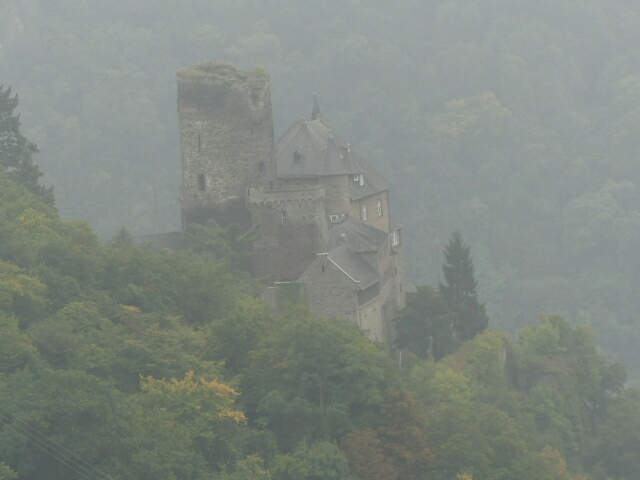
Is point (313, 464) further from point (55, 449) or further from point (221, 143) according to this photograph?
point (221, 143)

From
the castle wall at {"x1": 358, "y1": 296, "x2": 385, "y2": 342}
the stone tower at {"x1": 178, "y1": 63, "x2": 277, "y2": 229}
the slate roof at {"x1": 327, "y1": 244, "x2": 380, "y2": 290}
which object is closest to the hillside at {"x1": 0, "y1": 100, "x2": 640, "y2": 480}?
the castle wall at {"x1": 358, "y1": 296, "x2": 385, "y2": 342}

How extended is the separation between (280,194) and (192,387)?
18.2 metres

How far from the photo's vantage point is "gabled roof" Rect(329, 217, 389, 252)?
4672 cm

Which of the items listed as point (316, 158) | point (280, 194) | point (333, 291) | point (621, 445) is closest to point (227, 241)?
point (280, 194)

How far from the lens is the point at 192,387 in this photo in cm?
3006

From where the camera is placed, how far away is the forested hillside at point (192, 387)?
2653 centimetres

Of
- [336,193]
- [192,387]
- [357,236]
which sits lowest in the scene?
[192,387]

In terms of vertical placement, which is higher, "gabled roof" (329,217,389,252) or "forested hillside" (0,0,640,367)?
"forested hillside" (0,0,640,367)

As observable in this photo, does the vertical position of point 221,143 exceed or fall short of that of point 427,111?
it falls short

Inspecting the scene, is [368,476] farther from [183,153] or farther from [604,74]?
[604,74]

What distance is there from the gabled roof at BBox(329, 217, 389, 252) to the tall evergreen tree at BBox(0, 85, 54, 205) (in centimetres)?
933

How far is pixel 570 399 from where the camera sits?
5038 centimetres

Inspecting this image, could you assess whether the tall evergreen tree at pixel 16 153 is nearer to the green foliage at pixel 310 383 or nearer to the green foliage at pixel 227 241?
the green foliage at pixel 227 241

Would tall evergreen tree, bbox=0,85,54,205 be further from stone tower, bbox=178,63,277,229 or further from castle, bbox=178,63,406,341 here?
castle, bbox=178,63,406,341
